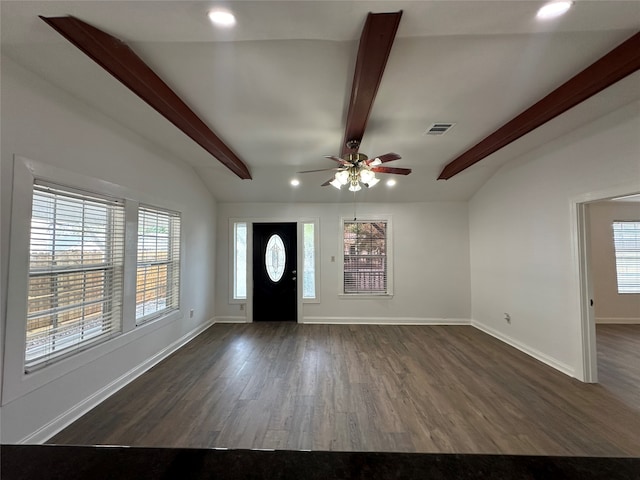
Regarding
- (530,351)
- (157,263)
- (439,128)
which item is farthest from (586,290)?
(157,263)

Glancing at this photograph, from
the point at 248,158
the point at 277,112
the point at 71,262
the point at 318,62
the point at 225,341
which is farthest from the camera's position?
the point at 225,341

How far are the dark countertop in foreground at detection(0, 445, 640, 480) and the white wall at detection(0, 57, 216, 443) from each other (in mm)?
2042

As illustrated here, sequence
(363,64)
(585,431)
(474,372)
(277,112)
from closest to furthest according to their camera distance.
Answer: (363,64), (585,431), (277,112), (474,372)

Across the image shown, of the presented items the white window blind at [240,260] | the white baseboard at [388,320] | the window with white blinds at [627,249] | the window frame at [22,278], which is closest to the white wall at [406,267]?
the white baseboard at [388,320]

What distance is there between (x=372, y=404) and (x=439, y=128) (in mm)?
2874

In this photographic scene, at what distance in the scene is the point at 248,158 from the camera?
3.89 meters

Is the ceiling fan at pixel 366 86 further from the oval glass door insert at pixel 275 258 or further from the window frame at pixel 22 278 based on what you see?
the oval glass door insert at pixel 275 258

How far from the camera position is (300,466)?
18.0 inches

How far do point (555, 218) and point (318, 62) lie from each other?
3269 mm

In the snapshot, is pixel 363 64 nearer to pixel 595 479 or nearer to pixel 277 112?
pixel 277 112

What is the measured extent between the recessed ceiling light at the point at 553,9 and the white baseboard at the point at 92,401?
13.6 ft

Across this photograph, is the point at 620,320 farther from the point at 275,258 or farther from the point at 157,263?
the point at 157,263

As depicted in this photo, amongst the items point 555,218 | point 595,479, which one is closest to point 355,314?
point 555,218

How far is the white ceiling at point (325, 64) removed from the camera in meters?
1.41
